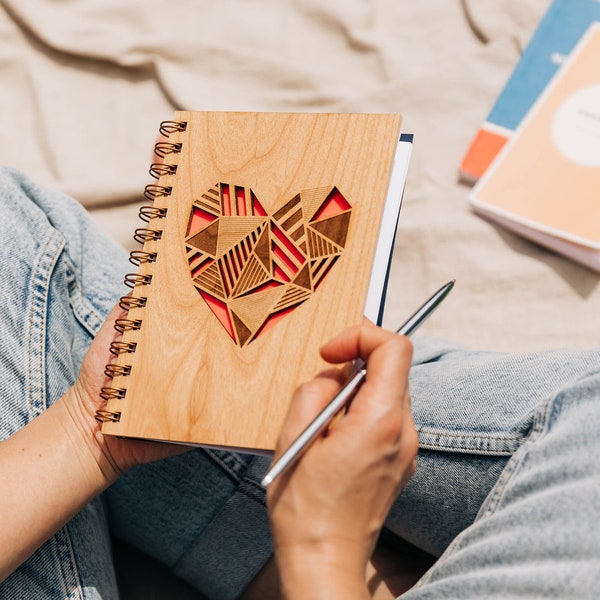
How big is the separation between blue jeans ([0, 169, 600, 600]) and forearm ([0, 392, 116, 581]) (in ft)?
0.12

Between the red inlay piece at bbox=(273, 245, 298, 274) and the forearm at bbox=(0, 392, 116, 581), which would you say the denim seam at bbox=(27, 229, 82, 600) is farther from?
the red inlay piece at bbox=(273, 245, 298, 274)

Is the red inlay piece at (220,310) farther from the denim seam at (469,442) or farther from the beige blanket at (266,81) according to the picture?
the beige blanket at (266,81)

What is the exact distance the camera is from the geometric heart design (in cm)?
52

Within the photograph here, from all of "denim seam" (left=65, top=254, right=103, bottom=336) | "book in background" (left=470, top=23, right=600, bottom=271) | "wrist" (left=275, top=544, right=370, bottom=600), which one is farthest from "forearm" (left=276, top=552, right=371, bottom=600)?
"book in background" (left=470, top=23, right=600, bottom=271)

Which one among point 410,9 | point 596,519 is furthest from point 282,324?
point 410,9

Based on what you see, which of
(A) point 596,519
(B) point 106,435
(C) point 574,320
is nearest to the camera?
(A) point 596,519

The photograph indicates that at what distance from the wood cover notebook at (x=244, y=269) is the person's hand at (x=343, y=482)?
4 centimetres

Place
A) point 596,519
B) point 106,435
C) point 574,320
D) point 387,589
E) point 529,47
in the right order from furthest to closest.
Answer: point 529,47
point 574,320
point 387,589
point 106,435
point 596,519

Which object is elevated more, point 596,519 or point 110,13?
point 596,519

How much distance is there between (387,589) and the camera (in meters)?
0.66

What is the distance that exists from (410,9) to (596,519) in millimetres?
925

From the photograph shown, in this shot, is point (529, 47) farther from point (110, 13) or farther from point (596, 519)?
point (596, 519)

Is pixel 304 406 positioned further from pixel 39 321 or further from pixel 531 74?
pixel 531 74

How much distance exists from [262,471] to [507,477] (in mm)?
254
